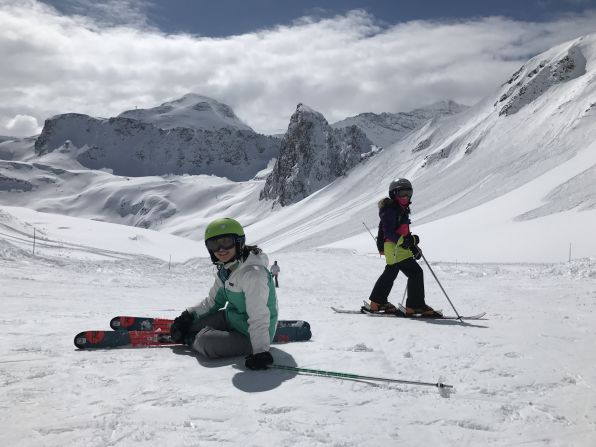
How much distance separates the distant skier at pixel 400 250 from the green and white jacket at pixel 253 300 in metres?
3.31

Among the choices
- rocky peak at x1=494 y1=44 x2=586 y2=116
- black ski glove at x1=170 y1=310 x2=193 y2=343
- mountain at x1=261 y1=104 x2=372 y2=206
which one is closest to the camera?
black ski glove at x1=170 y1=310 x2=193 y2=343

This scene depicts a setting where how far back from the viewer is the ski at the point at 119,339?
196 inches

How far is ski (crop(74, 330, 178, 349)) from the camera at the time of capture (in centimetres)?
498

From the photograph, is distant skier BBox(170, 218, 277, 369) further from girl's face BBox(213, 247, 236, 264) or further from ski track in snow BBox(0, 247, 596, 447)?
ski track in snow BBox(0, 247, 596, 447)

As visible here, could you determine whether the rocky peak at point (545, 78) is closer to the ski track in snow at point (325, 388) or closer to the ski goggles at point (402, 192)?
the ski goggles at point (402, 192)

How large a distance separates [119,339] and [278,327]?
5.89 ft

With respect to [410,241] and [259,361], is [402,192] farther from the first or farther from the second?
[259,361]

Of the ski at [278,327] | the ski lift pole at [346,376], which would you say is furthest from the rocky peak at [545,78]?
the ski lift pole at [346,376]

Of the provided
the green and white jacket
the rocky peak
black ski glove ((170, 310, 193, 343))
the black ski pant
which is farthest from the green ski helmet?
the rocky peak

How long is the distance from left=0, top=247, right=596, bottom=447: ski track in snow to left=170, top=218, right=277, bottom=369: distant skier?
201 mm

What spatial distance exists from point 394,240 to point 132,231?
37506mm

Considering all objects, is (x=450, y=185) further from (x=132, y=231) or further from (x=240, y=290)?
(x=240, y=290)

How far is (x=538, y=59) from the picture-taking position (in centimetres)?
10569

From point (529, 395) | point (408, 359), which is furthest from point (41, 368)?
point (529, 395)
